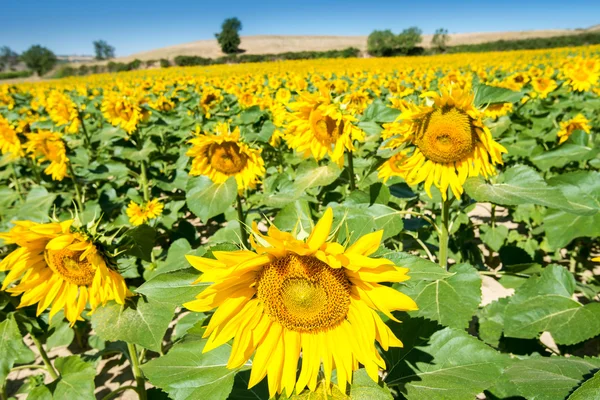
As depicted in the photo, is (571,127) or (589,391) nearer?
(589,391)

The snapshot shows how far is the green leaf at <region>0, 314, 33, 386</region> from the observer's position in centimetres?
188

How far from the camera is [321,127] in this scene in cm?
256

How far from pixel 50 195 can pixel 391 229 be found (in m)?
3.43

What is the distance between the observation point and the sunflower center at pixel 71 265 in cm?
164

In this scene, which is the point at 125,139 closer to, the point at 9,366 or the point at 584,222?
the point at 9,366

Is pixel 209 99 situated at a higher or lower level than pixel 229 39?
lower

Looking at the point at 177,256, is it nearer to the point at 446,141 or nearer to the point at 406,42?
the point at 446,141

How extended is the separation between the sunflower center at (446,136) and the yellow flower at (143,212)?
3.02 m

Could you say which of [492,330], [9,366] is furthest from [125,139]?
[492,330]

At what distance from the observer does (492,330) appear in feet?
7.66

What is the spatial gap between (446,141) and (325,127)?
90 cm

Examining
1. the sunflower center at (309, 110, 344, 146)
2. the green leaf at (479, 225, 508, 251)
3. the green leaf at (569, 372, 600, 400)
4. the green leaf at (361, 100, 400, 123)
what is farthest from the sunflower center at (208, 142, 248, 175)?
the green leaf at (479, 225, 508, 251)

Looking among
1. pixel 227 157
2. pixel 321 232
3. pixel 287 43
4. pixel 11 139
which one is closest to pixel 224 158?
pixel 227 157

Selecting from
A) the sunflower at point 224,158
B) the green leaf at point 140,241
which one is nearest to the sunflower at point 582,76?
the sunflower at point 224,158
